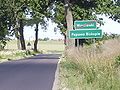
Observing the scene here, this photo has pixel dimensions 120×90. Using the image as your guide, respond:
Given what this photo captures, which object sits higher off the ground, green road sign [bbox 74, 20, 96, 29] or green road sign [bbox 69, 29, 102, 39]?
green road sign [bbox 74, 20, 96, 29]

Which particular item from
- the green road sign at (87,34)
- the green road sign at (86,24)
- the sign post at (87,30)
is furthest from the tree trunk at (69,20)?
the green road sign at (86,24)

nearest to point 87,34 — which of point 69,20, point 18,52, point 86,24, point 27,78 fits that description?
point 86,24

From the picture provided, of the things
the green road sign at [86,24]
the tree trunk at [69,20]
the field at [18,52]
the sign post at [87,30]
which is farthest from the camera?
the field at [18,52]

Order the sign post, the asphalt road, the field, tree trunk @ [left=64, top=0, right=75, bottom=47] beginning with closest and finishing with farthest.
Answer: the asphalt road
the sign post
tree trunk @ [left=64, top=0, right=75, bottom=47]
the field

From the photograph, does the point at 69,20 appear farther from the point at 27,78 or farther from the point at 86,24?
the point at 27,78

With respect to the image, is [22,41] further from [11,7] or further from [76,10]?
[76,10]

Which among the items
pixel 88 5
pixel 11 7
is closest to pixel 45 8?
pixel 88 5

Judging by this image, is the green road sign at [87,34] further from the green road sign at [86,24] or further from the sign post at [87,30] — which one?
the green road sign at [86,24]

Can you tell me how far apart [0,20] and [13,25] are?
612 cm

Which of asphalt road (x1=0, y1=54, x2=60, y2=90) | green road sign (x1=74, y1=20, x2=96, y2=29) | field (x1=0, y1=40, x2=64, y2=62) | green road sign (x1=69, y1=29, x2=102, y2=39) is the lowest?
field (x1=0, y1=40, x2=64, y2=62)

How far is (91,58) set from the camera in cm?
1880

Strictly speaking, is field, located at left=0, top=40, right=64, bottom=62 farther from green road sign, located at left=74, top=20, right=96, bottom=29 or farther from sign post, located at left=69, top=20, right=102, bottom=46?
green road sign, located at left=74, top=20, right=96, bottom=29

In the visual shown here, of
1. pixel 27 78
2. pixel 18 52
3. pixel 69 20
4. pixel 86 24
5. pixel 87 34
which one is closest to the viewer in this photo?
pixel 27 78

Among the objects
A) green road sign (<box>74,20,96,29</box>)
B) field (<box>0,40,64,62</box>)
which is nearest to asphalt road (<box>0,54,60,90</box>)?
green road sign (<box>74,20,96,29</box>)
